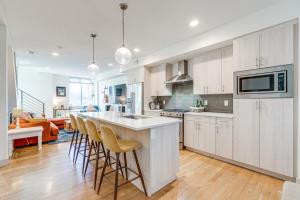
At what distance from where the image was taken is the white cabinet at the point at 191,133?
3.70 meters

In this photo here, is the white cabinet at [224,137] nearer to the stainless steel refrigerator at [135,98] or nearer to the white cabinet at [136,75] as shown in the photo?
the stainless steel refrigerator at [135,98]

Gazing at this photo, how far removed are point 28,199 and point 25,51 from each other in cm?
483

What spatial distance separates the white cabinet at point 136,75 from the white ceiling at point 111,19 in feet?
4.16

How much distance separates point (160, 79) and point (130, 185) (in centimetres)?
343

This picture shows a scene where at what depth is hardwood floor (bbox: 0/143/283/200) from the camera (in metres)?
2.09

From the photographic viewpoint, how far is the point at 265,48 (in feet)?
8.53

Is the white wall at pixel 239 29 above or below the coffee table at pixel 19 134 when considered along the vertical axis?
above

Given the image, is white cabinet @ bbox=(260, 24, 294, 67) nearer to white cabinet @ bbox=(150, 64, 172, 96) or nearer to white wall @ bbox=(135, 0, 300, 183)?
white wall @ bbox=(135, 0, 300, 183)

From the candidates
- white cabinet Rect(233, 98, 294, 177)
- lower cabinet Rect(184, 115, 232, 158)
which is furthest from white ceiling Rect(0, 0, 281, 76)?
lower cabinet Rect(184, 115, 232, 158)

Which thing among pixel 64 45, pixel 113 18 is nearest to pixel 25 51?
pixel 64 45

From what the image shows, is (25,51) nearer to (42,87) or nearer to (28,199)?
(42,87)

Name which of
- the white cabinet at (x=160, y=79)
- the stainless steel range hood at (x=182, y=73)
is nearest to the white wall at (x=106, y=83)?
the white cabinet at (x=160, y=79)

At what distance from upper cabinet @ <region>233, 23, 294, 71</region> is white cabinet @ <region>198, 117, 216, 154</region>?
1244 mm

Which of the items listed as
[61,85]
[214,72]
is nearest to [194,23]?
[214,72]
